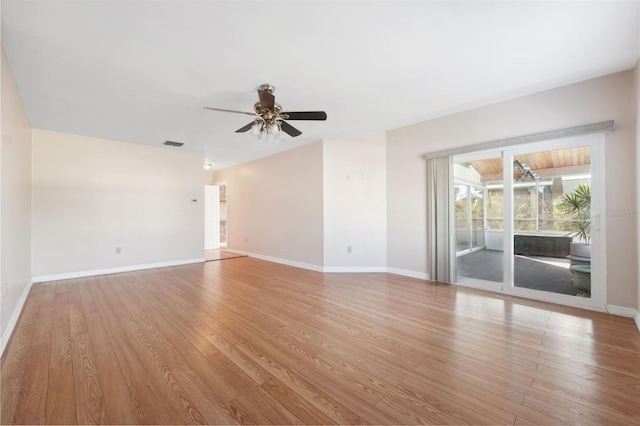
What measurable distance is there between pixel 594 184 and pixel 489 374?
275 cm

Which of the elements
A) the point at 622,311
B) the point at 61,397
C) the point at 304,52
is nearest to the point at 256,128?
the point at 304,52

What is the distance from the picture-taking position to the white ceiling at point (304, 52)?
1.94 m

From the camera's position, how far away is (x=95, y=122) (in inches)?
162

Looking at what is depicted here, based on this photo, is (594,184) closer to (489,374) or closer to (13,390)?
(489,374)

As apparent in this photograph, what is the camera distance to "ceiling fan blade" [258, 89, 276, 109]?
107 inches

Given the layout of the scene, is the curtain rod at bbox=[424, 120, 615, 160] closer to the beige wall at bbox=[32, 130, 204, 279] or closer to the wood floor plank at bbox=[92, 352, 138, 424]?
the wood floor plank at bbox=[92, 352, 138, 424]

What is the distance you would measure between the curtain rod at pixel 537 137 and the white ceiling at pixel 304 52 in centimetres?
55

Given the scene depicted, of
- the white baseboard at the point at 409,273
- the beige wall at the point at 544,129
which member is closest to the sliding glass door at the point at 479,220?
the beige wall at the point at 544,129

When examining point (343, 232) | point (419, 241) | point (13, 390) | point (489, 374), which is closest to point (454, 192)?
point (419, 241)

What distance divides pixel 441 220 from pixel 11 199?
17.6ft

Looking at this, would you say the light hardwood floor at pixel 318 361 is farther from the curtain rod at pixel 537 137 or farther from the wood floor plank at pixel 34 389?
the curtain rod at pixel 537 137

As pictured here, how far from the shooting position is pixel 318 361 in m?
1.98

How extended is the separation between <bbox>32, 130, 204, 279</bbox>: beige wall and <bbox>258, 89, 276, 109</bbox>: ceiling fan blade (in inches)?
158

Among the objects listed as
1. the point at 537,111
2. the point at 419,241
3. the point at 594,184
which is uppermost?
the point at 537,111
